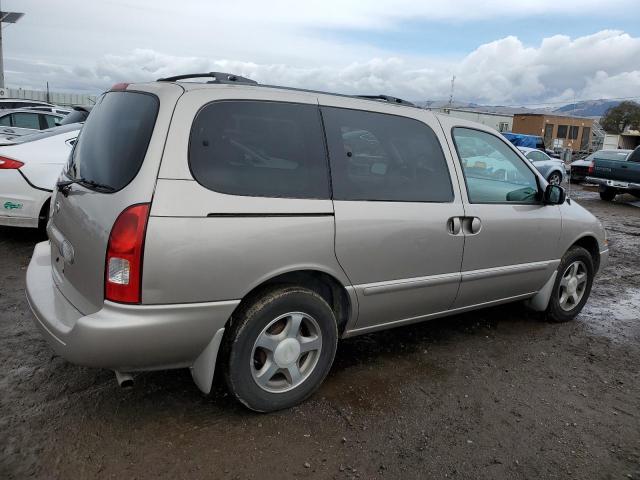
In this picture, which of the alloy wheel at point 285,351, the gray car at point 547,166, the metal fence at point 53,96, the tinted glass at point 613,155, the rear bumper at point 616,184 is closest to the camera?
the alloy wheel at point 285,351

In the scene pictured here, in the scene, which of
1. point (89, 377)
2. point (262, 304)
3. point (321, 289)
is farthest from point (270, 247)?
point (89, 377)

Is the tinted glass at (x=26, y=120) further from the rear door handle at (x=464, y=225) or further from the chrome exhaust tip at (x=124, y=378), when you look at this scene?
the rear door handle at (x=464, y=225)

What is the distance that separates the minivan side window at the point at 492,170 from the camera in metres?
3.73

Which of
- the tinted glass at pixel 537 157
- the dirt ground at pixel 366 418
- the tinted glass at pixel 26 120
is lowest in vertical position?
the dirt ground at pixel 366 418

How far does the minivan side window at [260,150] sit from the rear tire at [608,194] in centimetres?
1486

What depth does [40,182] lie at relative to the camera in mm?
5793

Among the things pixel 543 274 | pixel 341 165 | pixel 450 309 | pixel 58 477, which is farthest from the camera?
pixel 543 274

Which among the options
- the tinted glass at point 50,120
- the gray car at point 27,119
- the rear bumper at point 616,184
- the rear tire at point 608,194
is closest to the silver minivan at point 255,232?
the gray car at point 27,119

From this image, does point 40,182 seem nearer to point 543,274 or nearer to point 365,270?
point 365,270

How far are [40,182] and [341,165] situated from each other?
4.21m

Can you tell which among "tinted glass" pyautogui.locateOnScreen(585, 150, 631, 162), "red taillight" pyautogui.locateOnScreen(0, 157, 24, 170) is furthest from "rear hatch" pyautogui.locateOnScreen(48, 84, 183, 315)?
"tinted glass" pyautogui.locateOnScreen(585, 150, 631, 162)

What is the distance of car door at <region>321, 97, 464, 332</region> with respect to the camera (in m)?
3.04

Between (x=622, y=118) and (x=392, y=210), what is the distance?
62526 mm

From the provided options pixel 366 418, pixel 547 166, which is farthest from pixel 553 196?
pixel 547 166
